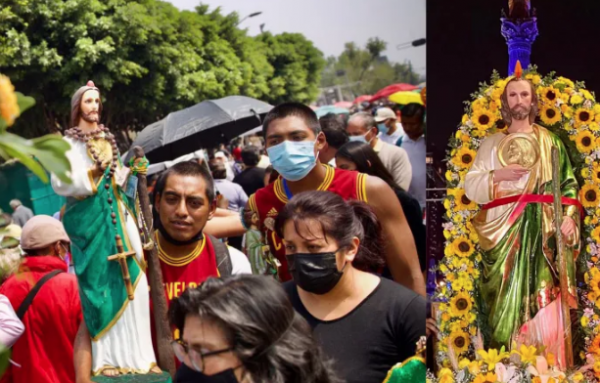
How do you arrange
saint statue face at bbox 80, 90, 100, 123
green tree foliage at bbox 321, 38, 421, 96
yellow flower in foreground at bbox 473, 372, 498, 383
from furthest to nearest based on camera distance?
1. yellow flower in foreground at bbox 473, 372, 498, 383
2. green tree foliage at bbox 321, 38, 421, 96
3. saint statue face at bbox 80, 90, 100, 123

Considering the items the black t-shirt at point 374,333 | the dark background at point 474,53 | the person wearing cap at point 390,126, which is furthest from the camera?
the person wearing cap at point 390,126

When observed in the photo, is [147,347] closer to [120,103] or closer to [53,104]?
[53,104]

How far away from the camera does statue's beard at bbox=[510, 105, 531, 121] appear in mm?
4637

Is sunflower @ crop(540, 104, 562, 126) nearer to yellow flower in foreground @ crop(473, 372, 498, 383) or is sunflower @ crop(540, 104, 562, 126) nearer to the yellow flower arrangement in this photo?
the yellow flower arrangement

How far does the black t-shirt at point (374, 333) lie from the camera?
2.88 meters

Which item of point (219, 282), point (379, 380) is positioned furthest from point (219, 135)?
point (219, 282)

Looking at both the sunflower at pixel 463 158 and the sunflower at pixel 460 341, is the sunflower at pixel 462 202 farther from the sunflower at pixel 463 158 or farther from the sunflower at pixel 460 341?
the sunflower at pixel 460 341

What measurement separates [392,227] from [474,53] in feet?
4.25

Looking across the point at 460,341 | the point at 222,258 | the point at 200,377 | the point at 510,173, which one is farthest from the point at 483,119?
the point at 200,377

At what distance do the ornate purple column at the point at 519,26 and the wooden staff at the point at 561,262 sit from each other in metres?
0.50

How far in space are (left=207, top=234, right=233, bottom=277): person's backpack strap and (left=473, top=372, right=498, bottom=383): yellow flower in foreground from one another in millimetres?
1495

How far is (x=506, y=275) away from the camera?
4.70 metres

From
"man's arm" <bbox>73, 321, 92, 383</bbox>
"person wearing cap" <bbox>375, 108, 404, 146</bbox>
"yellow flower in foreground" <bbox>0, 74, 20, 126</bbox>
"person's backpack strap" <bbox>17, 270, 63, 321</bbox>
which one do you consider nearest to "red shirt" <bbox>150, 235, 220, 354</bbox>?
→ "man's arm" <bbox>73, 321, 92, 383</bbox>

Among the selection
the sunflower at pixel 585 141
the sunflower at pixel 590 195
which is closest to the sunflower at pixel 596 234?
the sunflower at pixel 590 195
